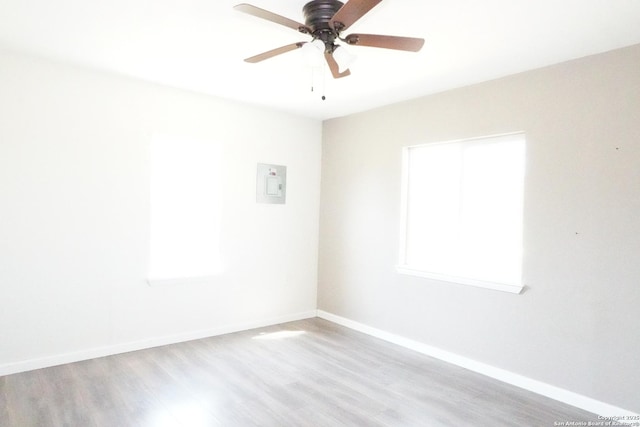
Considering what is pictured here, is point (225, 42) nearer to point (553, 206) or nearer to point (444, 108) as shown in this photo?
point (444, 108)

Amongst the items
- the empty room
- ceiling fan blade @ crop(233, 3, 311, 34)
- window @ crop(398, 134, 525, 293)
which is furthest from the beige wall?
ceiling fan blade @ crop(233, 3, 311, 34)

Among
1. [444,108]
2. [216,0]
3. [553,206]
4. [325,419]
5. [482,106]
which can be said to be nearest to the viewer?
[216,0]

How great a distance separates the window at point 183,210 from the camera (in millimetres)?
3672

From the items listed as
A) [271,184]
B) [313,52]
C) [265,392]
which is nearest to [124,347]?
[265,392]

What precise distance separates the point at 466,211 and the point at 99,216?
10.8ft

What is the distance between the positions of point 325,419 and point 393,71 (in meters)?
2.64

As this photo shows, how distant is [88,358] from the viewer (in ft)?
10.7

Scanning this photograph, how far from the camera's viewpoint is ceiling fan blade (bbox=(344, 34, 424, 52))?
193 centimetres

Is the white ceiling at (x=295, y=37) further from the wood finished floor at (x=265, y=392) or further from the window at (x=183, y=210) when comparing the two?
the wood finished floor at (x=265, y=392)

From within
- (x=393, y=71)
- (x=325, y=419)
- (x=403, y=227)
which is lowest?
(x=325, y=419)

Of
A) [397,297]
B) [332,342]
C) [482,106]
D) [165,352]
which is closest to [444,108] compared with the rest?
[482,106]

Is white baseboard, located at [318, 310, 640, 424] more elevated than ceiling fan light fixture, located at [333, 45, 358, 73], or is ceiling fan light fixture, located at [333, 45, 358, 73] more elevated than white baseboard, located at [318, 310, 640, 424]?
ceiling fan light fixture, located at [333, 45, 358, 73]

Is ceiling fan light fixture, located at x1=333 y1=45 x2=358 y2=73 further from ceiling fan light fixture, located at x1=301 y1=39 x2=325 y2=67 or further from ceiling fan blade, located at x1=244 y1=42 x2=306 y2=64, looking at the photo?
ceiling fan blade, located at x1=244 y1=42 x2=306 y2=64

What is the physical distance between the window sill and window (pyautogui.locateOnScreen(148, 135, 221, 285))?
1.99 metres
